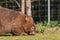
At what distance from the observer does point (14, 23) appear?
464 inches

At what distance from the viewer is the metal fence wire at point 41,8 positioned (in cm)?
1772

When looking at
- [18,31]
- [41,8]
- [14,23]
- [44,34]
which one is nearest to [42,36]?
[44,34]

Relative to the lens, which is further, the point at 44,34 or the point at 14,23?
the point at 44,34

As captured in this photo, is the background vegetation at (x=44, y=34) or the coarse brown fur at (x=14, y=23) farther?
the coarse brown fur at (x=14, y=23)

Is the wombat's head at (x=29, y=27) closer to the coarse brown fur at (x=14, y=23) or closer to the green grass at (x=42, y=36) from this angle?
the coarse brown fur at (x=14, y=23)

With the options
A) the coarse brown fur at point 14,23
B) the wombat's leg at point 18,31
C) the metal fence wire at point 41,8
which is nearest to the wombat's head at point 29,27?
the coarse brown fur at point 14,23

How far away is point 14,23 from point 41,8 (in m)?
6.34

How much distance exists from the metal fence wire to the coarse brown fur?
214 inches

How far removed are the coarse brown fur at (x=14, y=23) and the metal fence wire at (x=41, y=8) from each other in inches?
214

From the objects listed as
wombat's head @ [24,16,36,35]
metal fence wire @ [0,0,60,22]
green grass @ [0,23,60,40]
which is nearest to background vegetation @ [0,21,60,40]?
green grass @ [0,23,60,40]

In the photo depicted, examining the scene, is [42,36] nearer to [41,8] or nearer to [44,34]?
[44,34]

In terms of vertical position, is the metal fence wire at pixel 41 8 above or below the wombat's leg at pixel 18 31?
above

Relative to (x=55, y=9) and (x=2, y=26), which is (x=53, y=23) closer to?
(x=55, y=9)

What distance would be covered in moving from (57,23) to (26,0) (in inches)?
90.5
